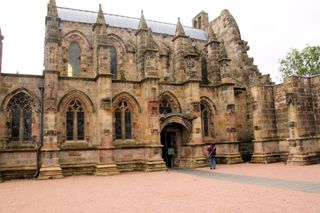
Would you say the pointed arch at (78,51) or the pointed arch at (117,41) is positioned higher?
the pointed arch at (117,41)

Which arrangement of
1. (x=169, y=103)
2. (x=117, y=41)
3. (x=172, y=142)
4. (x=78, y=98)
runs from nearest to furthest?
(x=78, y=98) < (x=169, y=103) < (x=172, y=142) < (x=117, y=41)

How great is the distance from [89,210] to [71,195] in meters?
2.77

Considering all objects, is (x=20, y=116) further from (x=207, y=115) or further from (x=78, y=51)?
(x=207, y=115)

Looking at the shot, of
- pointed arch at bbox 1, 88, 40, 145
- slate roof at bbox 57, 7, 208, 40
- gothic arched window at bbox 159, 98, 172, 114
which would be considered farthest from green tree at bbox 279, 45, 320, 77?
pointed arch at bbox 1, 88, 40, 145

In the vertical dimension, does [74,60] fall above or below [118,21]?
below

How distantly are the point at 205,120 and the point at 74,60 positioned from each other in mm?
11726

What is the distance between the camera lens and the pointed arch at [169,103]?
20769 millimetres

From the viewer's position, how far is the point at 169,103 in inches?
827

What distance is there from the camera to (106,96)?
17891mm

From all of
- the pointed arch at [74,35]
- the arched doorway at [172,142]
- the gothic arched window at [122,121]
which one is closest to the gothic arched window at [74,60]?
the pointed arch at [74,35]

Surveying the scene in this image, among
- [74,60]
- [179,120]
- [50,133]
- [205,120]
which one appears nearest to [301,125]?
[205,120]

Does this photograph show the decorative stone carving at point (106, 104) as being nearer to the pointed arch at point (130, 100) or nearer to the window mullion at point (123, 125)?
the pointed arch at point (130, 100)

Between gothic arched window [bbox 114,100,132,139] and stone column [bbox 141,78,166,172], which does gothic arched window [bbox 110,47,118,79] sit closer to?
gothic arched window [bbox 114,100,132,139]

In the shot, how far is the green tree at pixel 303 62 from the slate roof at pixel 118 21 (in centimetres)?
1396
